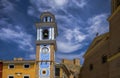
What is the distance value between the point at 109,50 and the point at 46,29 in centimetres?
2454

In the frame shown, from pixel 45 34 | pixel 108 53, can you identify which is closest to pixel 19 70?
pixel 45 34

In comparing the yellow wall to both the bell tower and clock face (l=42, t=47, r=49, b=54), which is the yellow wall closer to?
the bell tower

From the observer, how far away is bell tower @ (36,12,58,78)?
174ft

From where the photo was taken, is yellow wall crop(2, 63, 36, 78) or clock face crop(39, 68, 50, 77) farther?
yellow wall crop(2, 63, 36, 78)

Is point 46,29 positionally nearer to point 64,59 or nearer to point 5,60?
point 5,60

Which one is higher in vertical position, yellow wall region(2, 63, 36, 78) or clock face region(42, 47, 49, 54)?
clock face region(42, 47, 49, 54)

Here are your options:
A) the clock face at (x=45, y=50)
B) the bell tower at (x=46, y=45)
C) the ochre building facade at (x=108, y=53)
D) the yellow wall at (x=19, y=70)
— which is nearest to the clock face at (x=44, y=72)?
the bell tower at (x=46, y=45)

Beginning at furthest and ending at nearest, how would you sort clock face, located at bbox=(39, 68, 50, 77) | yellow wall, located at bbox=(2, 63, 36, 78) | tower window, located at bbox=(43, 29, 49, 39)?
tower window, located at bbox=(43, 29, 49, 39), yellow wall, located at bbox=(2, 63, 36, 78), clock face, located at bbox=(39, 68, 50, 77)

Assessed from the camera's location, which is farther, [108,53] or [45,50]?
[45,50]

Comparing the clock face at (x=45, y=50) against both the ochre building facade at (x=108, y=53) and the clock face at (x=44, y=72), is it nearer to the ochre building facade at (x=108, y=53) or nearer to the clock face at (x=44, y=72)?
the clock face at (x=44, y=72)

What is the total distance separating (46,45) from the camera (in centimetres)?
5403

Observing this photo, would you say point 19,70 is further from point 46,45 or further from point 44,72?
point 46,45

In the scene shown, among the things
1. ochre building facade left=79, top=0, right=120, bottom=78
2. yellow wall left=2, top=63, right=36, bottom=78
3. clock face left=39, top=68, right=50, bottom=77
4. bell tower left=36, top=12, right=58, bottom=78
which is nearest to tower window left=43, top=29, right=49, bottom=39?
bell tower left=36, top=12, right=58, bottom=78

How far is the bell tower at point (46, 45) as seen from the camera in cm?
5300
